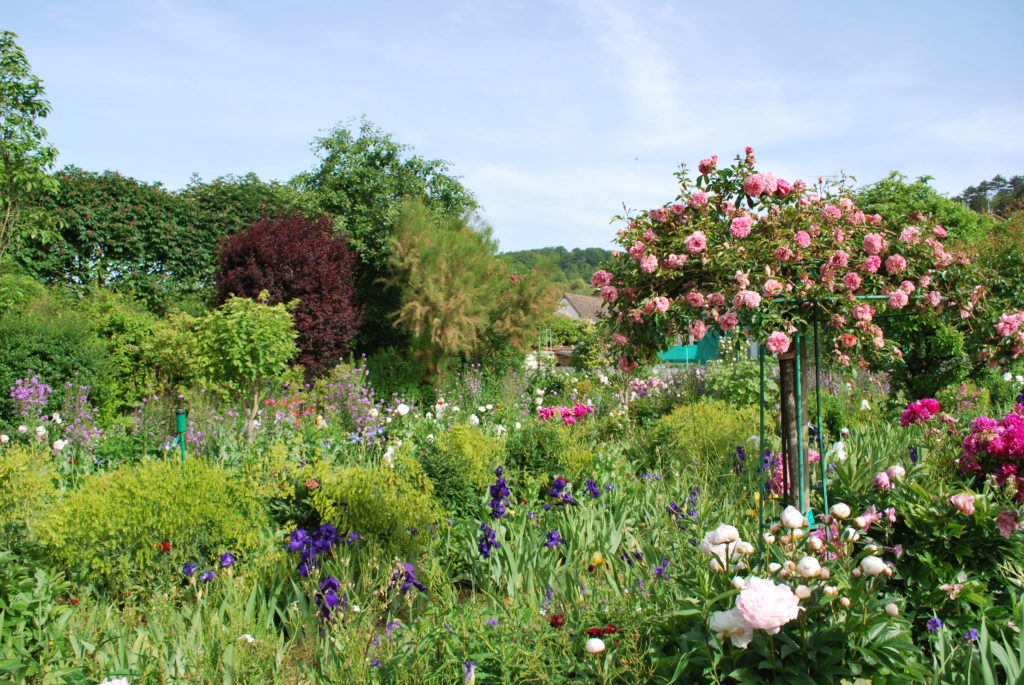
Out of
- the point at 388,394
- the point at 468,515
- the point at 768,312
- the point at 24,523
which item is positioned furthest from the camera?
the point at 388,394

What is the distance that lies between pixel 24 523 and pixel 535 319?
784 centimetres

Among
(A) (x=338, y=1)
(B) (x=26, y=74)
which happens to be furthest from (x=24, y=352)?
(A) (x=338, y=1)

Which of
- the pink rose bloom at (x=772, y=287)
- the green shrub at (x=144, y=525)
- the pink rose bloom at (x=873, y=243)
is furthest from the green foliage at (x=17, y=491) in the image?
the pink rose bloom at (x=873, y=243)

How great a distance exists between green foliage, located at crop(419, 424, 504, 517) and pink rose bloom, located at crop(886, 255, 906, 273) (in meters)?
2.55

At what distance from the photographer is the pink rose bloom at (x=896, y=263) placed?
10.2 ft

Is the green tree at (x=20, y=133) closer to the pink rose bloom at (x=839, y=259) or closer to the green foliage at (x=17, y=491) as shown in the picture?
the green foliage at (x=17, y=491)

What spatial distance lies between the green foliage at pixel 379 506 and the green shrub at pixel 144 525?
426mm

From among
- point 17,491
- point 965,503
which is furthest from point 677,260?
point 17,491

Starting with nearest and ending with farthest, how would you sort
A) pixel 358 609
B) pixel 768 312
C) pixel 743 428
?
1. pixel 358 609
2. pixel 768 312
3. pixel 743 428

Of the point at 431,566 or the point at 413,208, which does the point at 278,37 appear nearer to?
the point at 431,566

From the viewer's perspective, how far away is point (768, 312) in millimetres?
3004

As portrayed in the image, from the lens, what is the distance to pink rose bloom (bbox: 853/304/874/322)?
3.04 metres

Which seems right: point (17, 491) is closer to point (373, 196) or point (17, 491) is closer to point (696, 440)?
point (696, 440)

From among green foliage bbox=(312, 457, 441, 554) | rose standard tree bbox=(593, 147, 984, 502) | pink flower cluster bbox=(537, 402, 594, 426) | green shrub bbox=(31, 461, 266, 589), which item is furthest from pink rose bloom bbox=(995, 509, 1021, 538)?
green shrub bbox=(31, 461, 266, 589)
